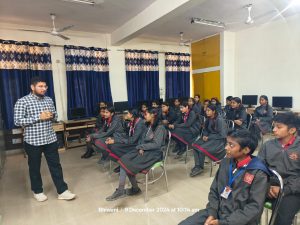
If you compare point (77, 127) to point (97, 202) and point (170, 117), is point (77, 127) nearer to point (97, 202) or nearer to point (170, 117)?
point (170, 117)

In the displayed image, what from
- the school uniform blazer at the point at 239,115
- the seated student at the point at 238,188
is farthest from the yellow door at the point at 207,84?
the seated student at the point at 238,188

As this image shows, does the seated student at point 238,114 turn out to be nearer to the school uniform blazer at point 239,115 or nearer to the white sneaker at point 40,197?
the school uniform blazer at point 239,115

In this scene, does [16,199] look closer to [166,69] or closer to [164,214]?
[164,214]

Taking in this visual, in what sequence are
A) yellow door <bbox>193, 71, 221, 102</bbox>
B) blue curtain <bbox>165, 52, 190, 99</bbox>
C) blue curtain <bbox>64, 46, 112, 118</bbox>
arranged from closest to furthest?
blue curtain <bbox>64, 46, 112, 118</bbox> < yellow door <bbox>193, 71, 221, 102</bbox> < blue curtain <bbox>165, 52, 190, 99</bbox>

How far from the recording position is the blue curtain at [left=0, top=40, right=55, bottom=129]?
175 inches

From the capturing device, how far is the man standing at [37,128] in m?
2.28

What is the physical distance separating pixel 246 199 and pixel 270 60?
5.14 metres

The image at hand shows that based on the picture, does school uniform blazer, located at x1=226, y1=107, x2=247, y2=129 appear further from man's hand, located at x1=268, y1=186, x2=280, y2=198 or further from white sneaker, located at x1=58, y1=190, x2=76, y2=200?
white sneaker, located at x1=58, y1=190, x2=76, y2=200

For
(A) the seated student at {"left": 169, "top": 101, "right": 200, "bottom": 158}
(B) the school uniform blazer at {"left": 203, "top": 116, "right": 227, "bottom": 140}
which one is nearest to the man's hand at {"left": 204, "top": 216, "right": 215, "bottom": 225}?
(B) the school uniform blazer at {"left": 203, "top": 116, "right": 227, "bottom": 140}

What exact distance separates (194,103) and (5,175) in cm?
423

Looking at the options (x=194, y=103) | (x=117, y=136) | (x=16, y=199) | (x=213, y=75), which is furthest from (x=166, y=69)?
(x=16, y=199)

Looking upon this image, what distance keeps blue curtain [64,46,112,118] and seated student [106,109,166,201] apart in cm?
321

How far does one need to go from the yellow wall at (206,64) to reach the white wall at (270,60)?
0.59 meters

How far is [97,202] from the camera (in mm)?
2457
